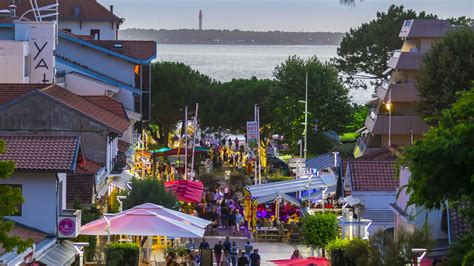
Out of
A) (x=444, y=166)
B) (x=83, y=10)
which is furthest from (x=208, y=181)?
(x=444, y=166)

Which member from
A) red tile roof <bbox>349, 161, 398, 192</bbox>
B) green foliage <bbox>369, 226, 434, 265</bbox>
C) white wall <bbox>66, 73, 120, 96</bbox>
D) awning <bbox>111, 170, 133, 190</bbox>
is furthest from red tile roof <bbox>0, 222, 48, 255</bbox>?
white wall <bbox>66, 73, 120, 96</bbox>

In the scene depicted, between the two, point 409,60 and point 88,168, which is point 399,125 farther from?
point 88,168

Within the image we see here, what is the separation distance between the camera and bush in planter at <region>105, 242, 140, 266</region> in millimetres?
39156

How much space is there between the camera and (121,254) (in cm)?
3931

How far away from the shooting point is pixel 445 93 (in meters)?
77.2

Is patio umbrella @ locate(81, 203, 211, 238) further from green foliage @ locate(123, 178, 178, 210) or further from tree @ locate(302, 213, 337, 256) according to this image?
green foliage @ locate(123, 178, 178, 210)

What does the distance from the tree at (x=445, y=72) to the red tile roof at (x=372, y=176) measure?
2685 centimetres

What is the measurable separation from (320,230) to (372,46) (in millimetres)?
78545

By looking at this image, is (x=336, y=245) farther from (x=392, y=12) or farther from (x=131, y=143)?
(x=392, y=12)

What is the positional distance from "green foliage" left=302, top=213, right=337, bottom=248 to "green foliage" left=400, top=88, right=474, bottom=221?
1663 cm

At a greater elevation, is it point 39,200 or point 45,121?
point 45,121

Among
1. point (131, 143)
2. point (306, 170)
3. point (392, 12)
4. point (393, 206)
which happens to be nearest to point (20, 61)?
point (131, 143)

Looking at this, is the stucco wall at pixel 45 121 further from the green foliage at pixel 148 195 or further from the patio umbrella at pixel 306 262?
the patio umbrella at pixel 306 262

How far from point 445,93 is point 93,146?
2827 cm
